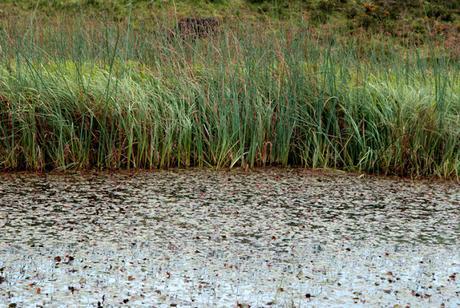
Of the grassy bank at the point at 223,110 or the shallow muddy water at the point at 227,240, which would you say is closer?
the shallow muddy water at the point at 227,240

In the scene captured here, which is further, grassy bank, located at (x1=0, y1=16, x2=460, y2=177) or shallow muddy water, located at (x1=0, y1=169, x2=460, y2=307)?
grassy bank, located at (x1=0, y1=16, x2=460, y2=177)

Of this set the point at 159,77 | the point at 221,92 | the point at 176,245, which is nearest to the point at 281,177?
the point at 221,92

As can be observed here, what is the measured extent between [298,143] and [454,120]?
0.99 meters

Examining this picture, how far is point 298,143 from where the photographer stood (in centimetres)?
492

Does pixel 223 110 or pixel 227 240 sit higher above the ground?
pixel 223 110

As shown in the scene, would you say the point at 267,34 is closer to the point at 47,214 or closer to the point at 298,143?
the point at 298,143

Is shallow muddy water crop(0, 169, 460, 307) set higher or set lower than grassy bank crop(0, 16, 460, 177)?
lower

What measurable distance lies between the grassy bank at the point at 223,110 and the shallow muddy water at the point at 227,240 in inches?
10.0

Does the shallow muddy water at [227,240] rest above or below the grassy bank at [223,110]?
below

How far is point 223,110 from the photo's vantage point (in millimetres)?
4820

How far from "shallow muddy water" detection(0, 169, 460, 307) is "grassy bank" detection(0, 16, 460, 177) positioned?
0.25 meters

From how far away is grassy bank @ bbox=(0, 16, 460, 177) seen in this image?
15.3 feet

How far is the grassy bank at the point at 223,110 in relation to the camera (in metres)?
4.67

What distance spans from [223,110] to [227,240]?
176 centimetres
